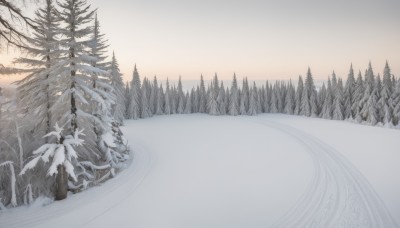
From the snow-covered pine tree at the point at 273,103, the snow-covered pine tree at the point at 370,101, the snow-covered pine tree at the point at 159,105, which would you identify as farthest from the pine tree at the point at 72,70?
the snow-covered pine tree at the point at 273,103

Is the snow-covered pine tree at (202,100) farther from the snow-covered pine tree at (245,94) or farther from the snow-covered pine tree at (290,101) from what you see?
the snow-covered pine tree at (290,101)

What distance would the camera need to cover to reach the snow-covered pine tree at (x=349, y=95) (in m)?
59.6

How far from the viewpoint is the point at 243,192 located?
47.6 ft

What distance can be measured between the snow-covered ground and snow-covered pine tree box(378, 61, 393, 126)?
3014 centimetres

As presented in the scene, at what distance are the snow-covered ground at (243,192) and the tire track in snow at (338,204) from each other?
0.04m

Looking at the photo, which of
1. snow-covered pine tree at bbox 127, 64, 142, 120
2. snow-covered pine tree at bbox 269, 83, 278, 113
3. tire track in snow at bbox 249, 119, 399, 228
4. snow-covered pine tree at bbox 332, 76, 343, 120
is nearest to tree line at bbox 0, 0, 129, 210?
tire track in snow at bbox 249, 119, 399, 228

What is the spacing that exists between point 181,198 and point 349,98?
2399 inches

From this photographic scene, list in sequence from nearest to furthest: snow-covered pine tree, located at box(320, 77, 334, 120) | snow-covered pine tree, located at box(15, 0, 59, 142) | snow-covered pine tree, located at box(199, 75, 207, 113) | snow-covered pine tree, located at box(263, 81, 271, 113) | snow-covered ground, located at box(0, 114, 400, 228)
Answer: snow-covered ground, located at box(0, 114, 400, 228)
snow-covered pine tree, located at box(15, 0, 59, 142)
snow-covered pine tree, located at box(320, 77, 334, 120)
snow-covered pine tree, located at box(199, 75, 207, 113)
snow-covered pine tree, located at box(263, 81, 271, 113)

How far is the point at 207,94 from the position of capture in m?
81.7

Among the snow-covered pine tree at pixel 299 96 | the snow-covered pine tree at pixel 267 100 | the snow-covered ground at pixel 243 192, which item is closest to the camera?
the snow-covered ground at pixel 243 192

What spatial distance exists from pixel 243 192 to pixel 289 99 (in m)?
69.7

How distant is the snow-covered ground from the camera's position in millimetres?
11148

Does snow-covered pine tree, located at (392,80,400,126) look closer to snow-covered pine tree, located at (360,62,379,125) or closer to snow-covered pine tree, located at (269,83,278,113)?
snow-covered pine tree, located at (360,62,379,125)

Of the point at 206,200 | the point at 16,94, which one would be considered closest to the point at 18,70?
the point at 16,94
